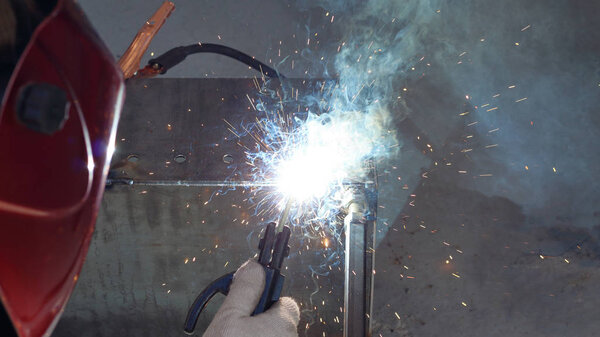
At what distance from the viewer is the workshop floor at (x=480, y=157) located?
274 centimetres

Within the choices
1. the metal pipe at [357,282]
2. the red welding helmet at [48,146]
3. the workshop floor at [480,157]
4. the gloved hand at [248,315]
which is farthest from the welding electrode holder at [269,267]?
the workshop floor at [480,157]

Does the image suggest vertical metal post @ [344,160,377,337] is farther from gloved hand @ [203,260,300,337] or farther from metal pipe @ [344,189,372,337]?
gloved hand @ [203,260,300,337]

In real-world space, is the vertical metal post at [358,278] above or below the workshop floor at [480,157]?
below

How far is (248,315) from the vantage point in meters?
1.27

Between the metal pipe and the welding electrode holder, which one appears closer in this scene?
the welding electrode holder

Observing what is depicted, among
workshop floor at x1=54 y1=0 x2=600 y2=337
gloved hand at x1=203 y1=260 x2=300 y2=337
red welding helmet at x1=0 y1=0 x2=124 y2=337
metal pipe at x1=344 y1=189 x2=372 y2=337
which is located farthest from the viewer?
workshop floor at x1=54 y1=0 x2=600 y2=337

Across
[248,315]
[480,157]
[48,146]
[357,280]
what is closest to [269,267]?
[248,315]

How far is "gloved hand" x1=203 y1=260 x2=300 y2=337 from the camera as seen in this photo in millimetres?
1215

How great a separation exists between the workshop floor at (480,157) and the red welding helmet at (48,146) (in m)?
2.28

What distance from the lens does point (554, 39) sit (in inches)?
117

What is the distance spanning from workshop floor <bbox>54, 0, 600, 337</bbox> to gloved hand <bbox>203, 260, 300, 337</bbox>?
1.65m

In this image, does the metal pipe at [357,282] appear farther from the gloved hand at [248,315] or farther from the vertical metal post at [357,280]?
the gloved hand at [248,315]

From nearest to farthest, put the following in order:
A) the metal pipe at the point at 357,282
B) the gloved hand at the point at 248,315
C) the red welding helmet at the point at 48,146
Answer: the red welding helmet at the point at 48,146
the gloved hand at the point at 248,315
the metal pipe at the point at 357,282

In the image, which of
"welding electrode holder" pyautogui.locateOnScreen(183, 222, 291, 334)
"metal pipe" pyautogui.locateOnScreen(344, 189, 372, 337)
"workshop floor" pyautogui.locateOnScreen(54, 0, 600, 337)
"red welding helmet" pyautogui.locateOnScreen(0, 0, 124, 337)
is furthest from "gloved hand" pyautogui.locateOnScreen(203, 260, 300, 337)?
"workshop floor" pyautogui.locateOnScreen(54, 0, 600, 337)
